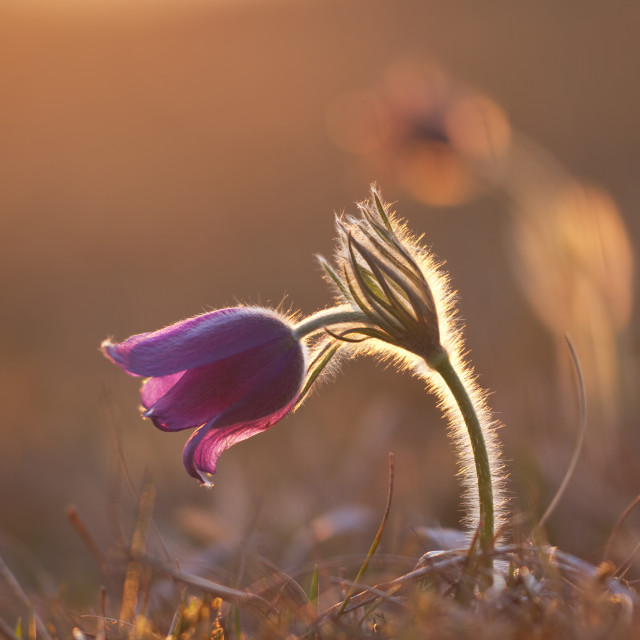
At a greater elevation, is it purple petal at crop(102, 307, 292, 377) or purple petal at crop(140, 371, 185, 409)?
purple petal at crop(102, 307, 292, 377)

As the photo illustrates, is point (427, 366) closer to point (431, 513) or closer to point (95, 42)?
point (431, 513)

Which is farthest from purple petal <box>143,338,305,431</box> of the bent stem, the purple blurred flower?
the bent stem

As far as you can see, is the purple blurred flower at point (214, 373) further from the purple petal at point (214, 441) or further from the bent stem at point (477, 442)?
the bent stem at point (477, 442)

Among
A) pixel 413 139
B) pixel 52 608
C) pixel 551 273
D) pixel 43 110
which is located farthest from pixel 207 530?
pixel 43 110

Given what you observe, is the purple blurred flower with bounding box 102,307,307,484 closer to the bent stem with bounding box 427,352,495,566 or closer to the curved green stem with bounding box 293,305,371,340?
the curved green stem with bounding box 293,305,371,340

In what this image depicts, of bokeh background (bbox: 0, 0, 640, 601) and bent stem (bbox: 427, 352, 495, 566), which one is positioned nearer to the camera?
bent stem (bbox: 427, 352, 495, 566)

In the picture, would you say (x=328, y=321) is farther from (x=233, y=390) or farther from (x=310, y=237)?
(x=310, y=237)

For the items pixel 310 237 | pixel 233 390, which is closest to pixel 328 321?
pixel 233 390
